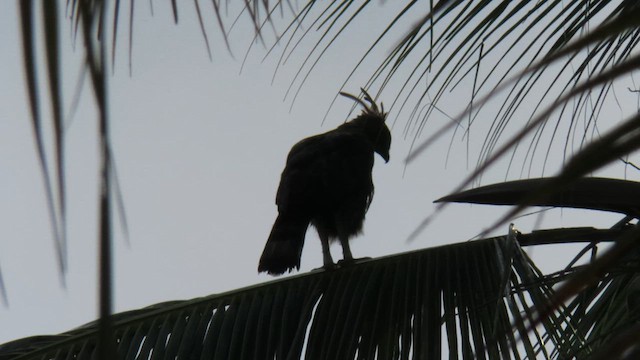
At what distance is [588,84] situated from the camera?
1.20 feet

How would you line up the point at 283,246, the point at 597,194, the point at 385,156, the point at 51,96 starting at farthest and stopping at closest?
1. the point at 385,156
2. the point at 283,246
3. the point at 597,194
4. the point at 51,96

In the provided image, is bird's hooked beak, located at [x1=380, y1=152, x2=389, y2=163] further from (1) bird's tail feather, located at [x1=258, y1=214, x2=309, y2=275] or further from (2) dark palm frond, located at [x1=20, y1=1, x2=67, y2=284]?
(2) dark palm frond, located at [x1=20, y1=1, x2=67, y2=284]

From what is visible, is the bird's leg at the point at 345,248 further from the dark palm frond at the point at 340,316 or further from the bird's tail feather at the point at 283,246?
the dark palm frond at the point at 340,316

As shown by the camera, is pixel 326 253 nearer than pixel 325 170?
Yes

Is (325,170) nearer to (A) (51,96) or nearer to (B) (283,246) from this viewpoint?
(B) (283,246)

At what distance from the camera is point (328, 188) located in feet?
15.3

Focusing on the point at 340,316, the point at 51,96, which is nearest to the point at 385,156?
the point at 340,316

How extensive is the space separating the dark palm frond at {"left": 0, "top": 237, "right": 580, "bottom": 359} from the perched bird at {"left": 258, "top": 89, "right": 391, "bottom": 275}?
4.57 feet

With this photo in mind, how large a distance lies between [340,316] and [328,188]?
1.99 m

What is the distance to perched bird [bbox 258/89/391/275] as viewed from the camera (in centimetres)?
448

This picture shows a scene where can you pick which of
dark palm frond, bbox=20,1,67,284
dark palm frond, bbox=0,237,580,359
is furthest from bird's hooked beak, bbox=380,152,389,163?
dark palm frond, bbox=20,1,67,284

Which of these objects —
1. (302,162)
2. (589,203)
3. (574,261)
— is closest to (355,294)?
(574,261)

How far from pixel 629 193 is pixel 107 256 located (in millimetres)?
1686

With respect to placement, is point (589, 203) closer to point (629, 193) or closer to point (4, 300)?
point (629, 193)
